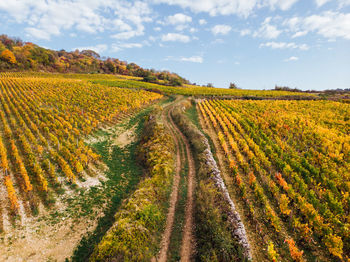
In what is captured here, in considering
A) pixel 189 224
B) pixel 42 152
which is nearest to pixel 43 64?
pixel 42 152

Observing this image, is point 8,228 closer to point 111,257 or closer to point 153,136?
point 111,257

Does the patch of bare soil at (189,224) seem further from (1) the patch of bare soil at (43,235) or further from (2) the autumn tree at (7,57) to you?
(2) the autumn tree at (7,57)

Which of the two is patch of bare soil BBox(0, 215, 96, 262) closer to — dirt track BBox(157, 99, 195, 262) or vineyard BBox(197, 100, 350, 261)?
dirt track BBox(157, 99, 195, 262)

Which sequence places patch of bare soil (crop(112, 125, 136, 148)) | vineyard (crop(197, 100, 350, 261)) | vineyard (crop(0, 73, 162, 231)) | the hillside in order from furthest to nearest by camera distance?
the hillside
patch of bare soil (crop(112, 125, 136, 148))
vineyard (crop(0, 73, 162, 231))
vineyard (crop(197, 100, 350, 261))

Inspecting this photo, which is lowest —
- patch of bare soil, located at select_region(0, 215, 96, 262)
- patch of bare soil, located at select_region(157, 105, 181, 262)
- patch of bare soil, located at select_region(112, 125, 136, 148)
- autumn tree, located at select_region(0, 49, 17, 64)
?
patch of bare soil, located at select_region(0, 215, 96, 262)

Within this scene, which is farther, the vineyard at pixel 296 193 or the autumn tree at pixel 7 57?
the autumn tree at pixel 7 57

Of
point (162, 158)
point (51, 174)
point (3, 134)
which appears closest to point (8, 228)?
point (51, 174)

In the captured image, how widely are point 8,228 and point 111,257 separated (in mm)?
8691

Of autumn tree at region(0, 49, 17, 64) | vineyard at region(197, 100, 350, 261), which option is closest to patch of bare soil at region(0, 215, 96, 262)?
vineyard at region(197, 100, 350, 261)

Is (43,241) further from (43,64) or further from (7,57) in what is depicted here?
(43,64)

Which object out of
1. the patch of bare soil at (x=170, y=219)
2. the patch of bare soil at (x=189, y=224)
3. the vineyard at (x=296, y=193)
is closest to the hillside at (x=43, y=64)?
the vineyard at (x=296, y=193)

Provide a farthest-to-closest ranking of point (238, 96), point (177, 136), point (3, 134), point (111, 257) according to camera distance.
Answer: point (238, 96)
point (177, 136)
point (3, 134)
point (111, 257)

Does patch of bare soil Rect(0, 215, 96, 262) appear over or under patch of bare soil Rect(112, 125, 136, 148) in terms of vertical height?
under

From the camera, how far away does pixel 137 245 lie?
10.9 m
